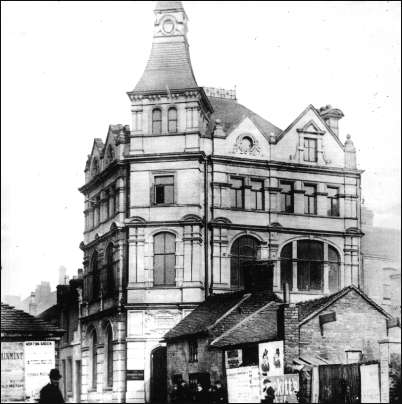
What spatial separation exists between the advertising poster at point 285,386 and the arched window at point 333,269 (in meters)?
13.9

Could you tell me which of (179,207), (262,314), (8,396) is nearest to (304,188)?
(179,207)

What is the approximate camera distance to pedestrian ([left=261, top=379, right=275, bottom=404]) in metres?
26.7

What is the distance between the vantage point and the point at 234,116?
44.2 m

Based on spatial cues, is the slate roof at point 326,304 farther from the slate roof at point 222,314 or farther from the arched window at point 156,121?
the arched window at point 156,121

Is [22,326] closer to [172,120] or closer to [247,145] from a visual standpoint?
[172,120]

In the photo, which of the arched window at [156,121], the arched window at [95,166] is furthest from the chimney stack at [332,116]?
the arched window at [95,166]

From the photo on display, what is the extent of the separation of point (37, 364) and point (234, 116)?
2180 centimetres

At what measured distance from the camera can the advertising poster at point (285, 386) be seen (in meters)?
26.7

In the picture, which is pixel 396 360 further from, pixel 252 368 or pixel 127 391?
pixel 127 391

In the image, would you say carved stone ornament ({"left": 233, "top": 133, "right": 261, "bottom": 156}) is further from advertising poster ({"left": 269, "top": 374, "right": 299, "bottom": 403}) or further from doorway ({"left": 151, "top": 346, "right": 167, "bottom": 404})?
advertising poster ({"left": 269, "top": 374, "right": 299, "bottom": 403})

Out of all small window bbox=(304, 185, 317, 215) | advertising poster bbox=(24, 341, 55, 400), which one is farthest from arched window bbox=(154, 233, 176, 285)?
advertising poster bbox=(24, 341, 55, 400)

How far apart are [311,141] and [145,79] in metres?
8.36

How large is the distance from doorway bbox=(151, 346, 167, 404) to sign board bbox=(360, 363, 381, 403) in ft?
40.4

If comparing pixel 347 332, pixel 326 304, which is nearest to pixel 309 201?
pixel 347 332
